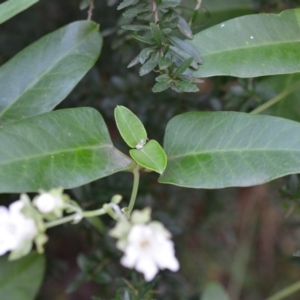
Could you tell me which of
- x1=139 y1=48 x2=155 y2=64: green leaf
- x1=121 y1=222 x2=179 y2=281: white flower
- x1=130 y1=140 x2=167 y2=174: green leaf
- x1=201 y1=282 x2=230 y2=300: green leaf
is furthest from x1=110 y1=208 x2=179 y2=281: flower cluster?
x1=201 y1=282 x2=230 y2=300: green leaf

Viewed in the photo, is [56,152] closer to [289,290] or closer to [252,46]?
[252,46]

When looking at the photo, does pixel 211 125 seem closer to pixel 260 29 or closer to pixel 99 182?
pixel 260 29

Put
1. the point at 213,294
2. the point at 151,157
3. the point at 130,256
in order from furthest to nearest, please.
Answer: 1. the point at 213,294
2. the point at 151,157
3. the point at 130,256

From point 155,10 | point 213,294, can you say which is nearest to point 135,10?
point 155,10

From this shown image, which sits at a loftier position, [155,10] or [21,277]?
[155,10]

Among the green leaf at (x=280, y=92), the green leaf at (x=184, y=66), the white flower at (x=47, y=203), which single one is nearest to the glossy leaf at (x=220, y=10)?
the green leaf at (x=280, y=92)
